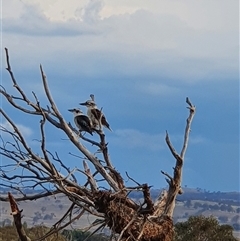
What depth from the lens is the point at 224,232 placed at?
13.0 m

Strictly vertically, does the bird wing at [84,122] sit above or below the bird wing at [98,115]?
below

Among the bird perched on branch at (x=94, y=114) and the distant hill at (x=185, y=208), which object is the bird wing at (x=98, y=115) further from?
the distant hill at (x=185, y=208)

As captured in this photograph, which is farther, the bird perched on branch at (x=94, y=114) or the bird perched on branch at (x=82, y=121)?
the bird perched on branch at (x=94, y=114)

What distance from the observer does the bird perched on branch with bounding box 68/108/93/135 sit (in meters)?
7.45

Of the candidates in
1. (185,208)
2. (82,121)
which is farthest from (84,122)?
(185,208)

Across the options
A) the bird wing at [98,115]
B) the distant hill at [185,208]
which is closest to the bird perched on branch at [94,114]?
the bird wing at [98,115]

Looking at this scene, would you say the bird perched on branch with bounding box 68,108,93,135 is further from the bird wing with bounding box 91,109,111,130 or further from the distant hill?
the distant hill

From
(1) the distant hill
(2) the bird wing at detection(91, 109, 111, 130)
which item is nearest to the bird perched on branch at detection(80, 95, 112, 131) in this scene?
(2) the bird wing at detection(91, 109, 111, 130)

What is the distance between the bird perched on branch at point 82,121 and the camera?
745 cm

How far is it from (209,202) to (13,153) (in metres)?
22.3

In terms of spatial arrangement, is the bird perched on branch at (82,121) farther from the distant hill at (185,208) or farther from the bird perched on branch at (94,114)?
the distant hill at (185,208)

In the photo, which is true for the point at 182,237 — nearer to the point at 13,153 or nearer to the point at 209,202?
the point at 13,153

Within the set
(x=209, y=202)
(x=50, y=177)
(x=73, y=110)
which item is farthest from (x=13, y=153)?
(x=209, y=202)

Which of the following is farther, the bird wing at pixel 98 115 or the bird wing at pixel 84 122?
the bird wing at pixel 98 115
